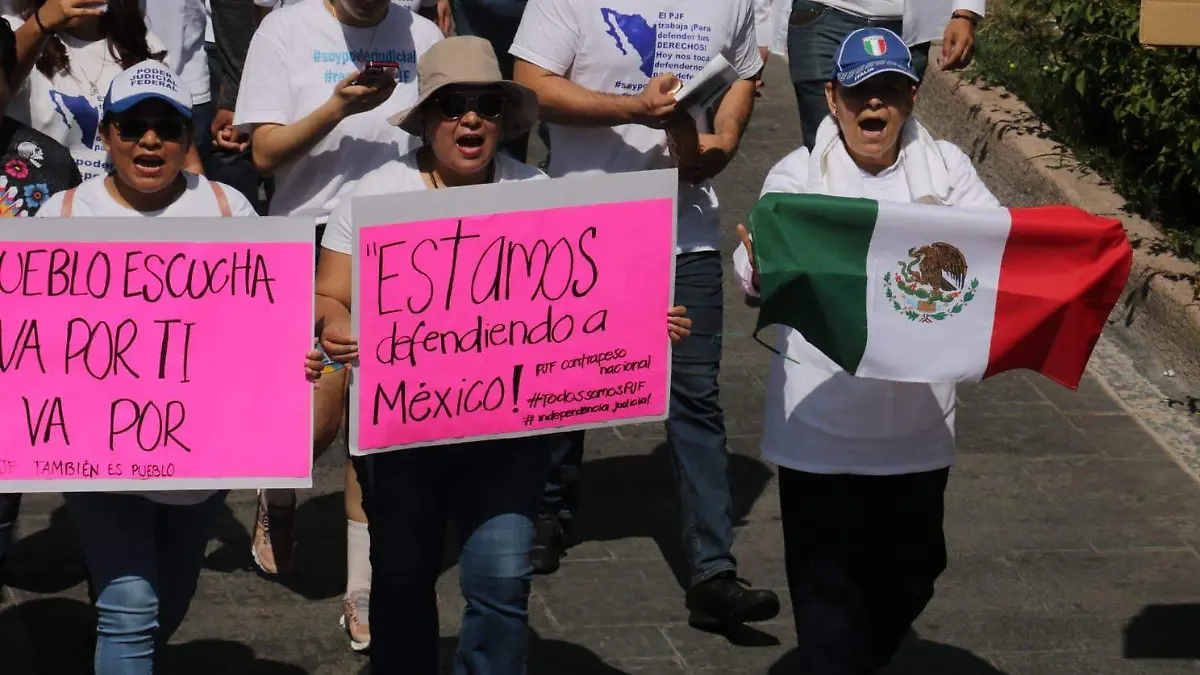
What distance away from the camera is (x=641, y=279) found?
17.2ft

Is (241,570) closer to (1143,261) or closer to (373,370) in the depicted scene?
(373,370)

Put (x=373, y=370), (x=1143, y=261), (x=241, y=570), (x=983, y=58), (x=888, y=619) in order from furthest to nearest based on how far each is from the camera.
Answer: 1. (x=983, y=58)
2. (x=1143, y=261)
3. (x=241, y=570)
4. (x=888, y=619)
5. (x=373, y=370)

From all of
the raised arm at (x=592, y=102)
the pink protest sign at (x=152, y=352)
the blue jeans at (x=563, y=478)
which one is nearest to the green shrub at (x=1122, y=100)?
the blue jeans at (x=563, y=478)

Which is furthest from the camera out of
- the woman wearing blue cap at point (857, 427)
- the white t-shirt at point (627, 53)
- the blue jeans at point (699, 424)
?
the blue jeans at point (699, 424)

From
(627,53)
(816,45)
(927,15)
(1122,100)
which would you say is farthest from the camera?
(1122,100)

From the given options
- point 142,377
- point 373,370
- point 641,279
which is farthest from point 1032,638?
point 142,377

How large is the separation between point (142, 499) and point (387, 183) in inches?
37.6

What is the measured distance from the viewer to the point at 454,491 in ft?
17.4

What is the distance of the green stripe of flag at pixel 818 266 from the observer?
5148 millimetres

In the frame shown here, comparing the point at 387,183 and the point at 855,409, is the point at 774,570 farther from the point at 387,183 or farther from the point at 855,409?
the point at 387,183

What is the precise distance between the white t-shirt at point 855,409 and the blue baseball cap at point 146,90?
1395 mm

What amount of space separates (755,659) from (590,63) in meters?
1.79

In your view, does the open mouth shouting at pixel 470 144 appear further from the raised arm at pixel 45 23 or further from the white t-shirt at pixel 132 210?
the raised arm at pixel 45 23

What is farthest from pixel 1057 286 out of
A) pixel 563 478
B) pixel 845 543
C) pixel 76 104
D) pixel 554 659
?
pixel 76 104
